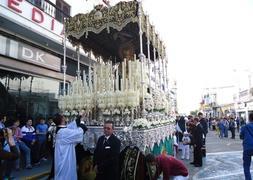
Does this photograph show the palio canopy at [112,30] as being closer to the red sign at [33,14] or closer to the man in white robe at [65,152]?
the red sign at [33,14]

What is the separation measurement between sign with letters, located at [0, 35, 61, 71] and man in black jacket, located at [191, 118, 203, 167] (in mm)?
7659

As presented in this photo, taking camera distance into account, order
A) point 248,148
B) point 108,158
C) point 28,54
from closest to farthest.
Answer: point 108,158 → point 248,148 → point 28,54

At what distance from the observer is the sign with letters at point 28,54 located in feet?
33.2

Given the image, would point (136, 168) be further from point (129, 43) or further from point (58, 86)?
point (58, 86)

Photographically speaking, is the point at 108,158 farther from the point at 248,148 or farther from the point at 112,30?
the point at 112,30

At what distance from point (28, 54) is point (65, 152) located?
6914 millimetres

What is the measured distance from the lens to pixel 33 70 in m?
11.8

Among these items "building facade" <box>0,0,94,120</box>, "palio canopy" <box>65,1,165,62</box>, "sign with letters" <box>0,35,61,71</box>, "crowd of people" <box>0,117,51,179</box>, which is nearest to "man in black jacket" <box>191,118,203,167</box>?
"palio canopy" <box>65,1,165,62</box>

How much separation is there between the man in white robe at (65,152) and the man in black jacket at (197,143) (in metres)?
5.00

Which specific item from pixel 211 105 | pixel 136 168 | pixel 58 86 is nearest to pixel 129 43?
pixel 58 86

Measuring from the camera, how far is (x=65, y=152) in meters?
5.87

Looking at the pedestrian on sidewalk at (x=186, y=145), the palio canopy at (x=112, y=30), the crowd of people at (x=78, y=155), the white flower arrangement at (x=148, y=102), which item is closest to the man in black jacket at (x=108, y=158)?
the crowd of people at (x=78, y=155)

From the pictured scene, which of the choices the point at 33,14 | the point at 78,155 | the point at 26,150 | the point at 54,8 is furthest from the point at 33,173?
the point at 54,8

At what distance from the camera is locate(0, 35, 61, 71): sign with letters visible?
→ 1011 cm
